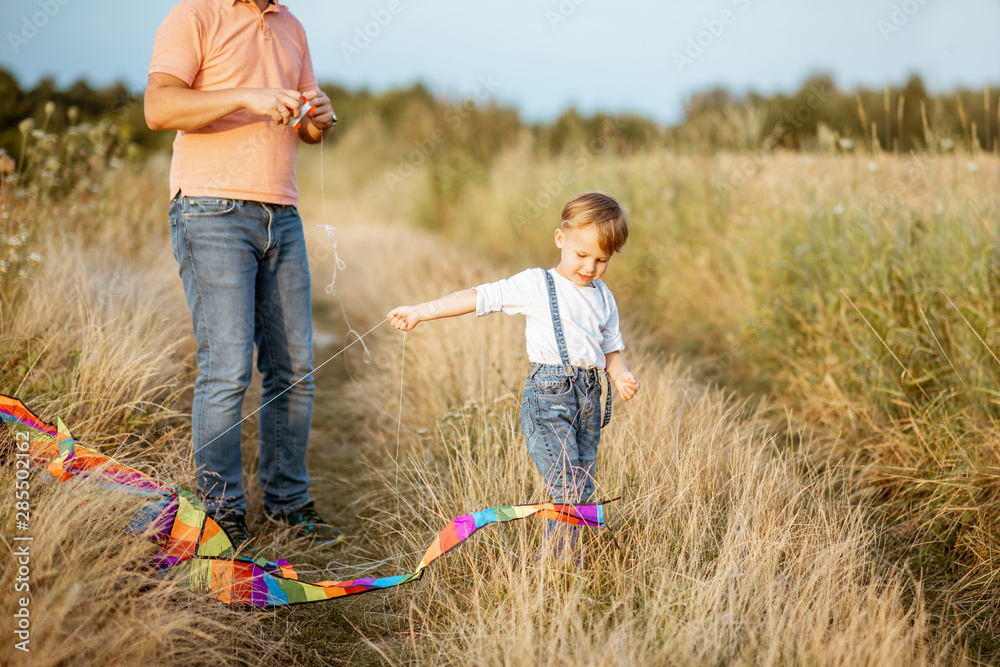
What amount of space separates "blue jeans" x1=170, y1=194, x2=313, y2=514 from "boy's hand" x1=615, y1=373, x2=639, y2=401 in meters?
1.22

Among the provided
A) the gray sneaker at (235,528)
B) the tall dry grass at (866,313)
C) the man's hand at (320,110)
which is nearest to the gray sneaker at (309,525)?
the gray sneaker at (235,528)

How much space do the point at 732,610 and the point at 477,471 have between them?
1160 millimetres

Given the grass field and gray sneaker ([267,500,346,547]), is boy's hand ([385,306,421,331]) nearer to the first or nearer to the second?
the grass field

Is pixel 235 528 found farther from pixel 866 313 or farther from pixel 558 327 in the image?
pixel 866 313

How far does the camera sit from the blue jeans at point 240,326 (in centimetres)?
229

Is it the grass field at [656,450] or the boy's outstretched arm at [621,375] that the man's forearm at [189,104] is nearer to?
the grass field at [656,450]

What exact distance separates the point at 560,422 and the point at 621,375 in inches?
9.9

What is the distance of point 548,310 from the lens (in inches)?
82.5

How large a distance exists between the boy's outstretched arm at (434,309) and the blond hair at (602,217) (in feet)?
1.27

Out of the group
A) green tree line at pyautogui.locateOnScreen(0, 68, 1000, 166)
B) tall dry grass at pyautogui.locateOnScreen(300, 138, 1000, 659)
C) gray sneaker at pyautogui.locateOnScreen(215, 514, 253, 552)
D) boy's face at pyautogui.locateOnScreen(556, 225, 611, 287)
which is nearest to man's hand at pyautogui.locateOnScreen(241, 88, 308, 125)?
boy's face at pyautogui.locateOnScreen(556, 225, 611, 287)

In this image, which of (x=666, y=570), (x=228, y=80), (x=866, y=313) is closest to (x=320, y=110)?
(x=228, y=80)

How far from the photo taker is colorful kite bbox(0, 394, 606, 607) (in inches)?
76.8

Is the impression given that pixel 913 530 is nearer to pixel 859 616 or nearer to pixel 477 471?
pixel 859 616

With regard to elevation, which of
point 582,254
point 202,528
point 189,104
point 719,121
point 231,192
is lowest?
point 202,528
